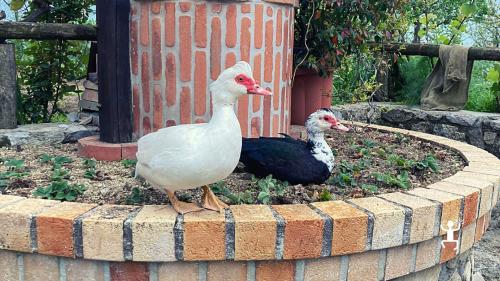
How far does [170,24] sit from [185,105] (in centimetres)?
47

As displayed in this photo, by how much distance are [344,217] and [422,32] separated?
6079 mm

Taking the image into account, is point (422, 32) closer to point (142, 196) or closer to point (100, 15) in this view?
point (100, 15)

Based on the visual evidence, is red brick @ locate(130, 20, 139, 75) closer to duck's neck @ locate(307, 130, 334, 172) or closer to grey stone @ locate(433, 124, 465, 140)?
duck's neck @ locate(307, 130, 334, 172)

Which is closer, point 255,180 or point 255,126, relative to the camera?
point 255,180

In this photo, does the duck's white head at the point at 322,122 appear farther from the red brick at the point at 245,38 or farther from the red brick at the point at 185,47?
the red brick at the point at 185,47

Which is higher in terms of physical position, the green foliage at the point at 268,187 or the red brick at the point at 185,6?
the red brick at the point at 185,6

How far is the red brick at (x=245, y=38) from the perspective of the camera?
9.33ft

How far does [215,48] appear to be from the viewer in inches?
112

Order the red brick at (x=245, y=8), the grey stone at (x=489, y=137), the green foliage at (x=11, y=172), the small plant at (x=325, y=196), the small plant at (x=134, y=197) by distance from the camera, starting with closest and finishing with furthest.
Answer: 1. the small plant at (x=134, y=197)
2. the small plant at (x=325, y=196)
3. the green foliage at (x=11, y=172)
4. the red brick at (x=245, y=8)
5. the grey stone at (x=489, y=137)

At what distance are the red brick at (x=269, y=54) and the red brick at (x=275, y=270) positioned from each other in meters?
1.40

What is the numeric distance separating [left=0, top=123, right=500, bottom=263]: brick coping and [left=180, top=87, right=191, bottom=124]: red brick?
1.04 metres

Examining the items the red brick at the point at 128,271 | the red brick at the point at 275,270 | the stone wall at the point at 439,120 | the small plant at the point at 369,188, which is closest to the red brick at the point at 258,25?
the small plant at the point at 369,188

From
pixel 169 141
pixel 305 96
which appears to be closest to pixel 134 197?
pixel 169 141

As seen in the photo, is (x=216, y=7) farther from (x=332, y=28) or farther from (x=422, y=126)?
(x=422, y=126)
